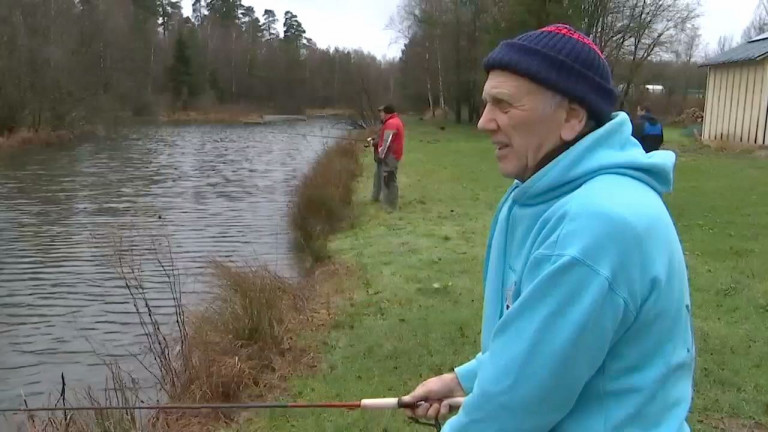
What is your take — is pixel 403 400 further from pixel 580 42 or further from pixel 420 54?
pixel 420 54

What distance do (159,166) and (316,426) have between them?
2508cm

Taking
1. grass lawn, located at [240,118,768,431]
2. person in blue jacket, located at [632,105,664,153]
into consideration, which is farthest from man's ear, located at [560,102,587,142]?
person in blue jacket, located at [632,105,664,153]

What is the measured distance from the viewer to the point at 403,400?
2.19m

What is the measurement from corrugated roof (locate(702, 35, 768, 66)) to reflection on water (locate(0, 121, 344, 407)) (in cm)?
1534

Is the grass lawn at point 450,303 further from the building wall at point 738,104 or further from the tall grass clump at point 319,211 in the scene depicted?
the building wall at point 738,104

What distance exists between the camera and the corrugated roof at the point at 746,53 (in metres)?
24.5

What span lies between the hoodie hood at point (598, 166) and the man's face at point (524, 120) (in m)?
0.06

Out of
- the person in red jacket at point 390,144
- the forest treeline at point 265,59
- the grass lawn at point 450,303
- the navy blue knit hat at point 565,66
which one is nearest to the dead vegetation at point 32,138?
the forest treeline at point 265,59

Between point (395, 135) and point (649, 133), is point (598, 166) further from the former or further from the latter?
point (395, 135)

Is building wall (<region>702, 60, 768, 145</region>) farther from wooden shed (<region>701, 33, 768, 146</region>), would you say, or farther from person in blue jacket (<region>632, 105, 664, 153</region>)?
person in blue jacket (<region>632, 105, 664, 153</region>)

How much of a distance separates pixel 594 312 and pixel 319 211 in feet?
43.3

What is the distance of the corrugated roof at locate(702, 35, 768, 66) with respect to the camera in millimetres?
24516

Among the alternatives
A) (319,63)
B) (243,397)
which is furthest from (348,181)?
(319,63)

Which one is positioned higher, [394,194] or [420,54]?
[420,54]
